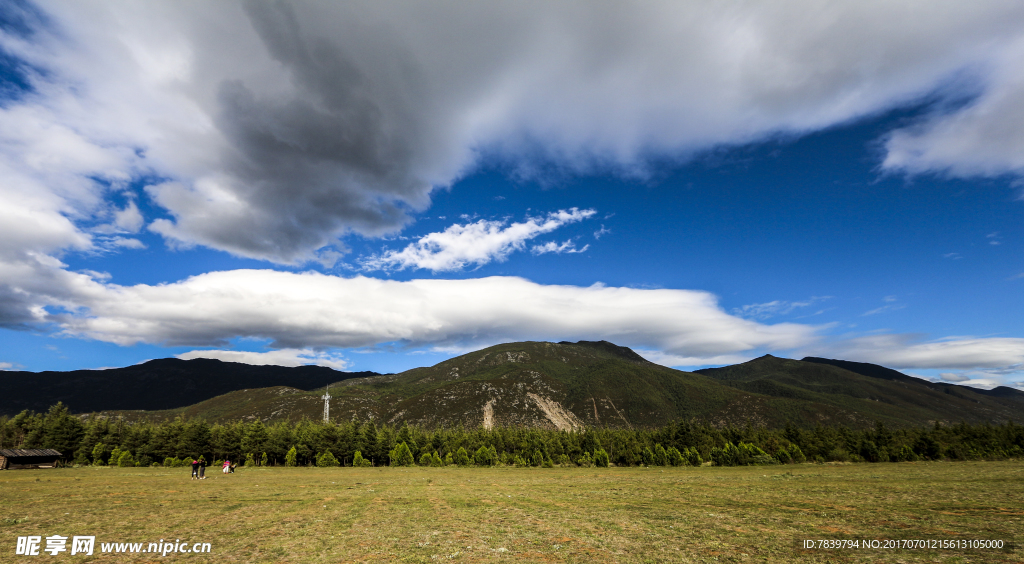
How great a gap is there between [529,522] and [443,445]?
8398cm

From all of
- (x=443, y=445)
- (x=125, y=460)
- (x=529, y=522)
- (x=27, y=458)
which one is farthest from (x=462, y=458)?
(x=27, y=458)

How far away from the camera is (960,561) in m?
13.3

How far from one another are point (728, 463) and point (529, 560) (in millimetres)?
76913

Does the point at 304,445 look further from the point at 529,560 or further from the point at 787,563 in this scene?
the point at 787,563

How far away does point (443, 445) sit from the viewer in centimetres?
9931

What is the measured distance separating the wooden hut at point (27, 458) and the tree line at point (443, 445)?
450 centimetres

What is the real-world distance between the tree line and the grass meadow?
168 feet

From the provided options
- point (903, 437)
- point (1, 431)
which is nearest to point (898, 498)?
point (903, 437)

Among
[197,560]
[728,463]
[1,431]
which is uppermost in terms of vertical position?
[197,560]

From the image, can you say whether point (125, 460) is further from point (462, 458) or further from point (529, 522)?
point (529, 522)

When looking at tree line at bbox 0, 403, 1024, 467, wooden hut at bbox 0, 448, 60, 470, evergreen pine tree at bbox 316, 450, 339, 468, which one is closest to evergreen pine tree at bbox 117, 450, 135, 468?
tree line at bbox 0, 403, 1024, 467

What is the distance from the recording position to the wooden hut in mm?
66438

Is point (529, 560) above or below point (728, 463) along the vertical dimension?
above

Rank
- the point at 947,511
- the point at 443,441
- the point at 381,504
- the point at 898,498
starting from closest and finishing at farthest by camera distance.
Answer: the point at 947,511 < the point at 898,498 < the point at 381,504 < the point at 443,441
